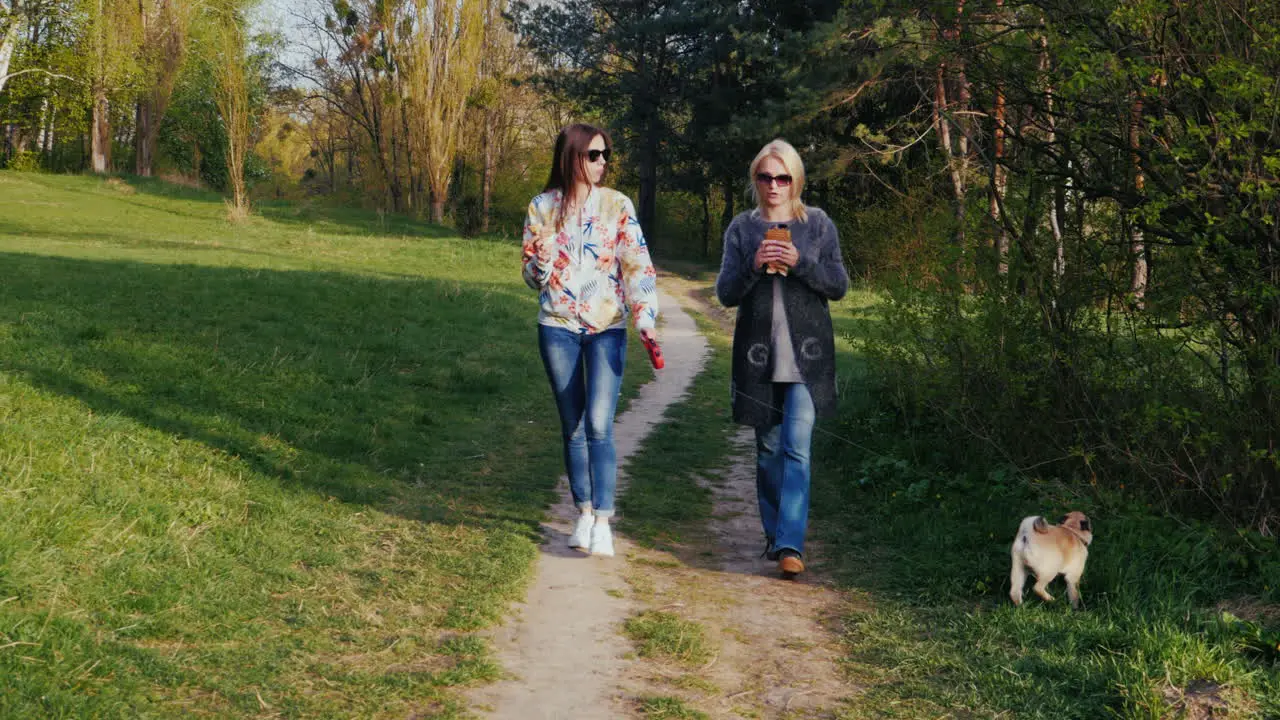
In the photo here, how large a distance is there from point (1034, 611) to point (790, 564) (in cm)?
120

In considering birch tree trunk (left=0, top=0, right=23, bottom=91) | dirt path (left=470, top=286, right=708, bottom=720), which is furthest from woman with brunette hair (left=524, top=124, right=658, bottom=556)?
birch tree trunk (left=0, top=0, right=23, bottom=91)

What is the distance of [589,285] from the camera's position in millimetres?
5555

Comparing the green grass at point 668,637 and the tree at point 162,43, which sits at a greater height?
the tree at point 162,43

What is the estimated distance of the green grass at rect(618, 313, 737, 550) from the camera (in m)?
6.41

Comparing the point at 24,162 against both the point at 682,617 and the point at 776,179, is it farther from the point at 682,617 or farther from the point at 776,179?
the point at 682,617

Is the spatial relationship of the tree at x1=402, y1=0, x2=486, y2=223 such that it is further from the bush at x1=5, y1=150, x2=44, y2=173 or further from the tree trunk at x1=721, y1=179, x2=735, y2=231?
the bush at x1=5, y1=150, x2=44, y2=173

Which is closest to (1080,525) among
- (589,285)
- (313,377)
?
(589,285)

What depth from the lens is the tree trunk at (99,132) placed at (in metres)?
42.7

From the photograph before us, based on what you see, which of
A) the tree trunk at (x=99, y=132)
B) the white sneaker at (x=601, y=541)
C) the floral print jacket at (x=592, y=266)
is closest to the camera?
the floral print jacket at (x=592, y=266)

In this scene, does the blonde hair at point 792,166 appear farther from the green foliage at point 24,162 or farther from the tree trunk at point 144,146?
the green foliage at point 24,162

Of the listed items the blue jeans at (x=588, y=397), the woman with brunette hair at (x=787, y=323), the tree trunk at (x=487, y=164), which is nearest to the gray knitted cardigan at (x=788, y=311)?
the woman with brunette hair at (x=787, y=323)

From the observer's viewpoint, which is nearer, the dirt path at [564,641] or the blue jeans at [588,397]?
the dirt path at [564,641]

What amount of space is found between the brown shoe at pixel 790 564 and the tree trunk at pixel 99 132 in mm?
44121

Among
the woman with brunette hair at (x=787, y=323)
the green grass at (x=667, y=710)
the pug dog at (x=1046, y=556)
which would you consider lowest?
the green grass at (x=667, y=710)
